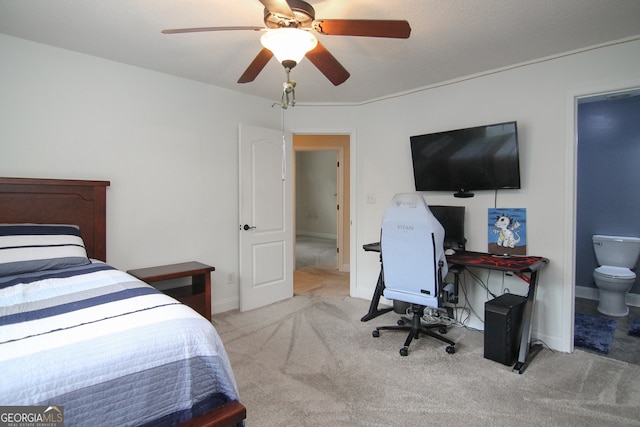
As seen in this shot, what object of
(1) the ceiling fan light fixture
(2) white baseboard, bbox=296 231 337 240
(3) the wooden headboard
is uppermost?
(1) the ceiling fan light fixture

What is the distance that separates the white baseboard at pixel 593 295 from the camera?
12.0 ft

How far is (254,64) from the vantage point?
6.93 feet

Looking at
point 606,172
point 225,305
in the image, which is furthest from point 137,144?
point 606,172

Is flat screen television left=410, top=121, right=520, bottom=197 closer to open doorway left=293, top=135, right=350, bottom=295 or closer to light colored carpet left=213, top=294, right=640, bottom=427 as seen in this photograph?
light colored carpet left=213, top=294, right=640, bottom=427

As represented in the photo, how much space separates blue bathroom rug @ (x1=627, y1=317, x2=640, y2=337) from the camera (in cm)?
295

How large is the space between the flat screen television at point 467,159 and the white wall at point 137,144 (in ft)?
6.13

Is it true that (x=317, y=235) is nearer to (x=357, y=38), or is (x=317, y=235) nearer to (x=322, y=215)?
(x=322, y=215)

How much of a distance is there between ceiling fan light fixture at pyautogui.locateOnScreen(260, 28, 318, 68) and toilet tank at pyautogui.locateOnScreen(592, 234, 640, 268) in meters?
3.81

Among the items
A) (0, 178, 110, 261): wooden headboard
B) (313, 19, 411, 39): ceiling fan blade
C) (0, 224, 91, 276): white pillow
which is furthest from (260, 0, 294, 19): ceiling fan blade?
(0, 178, 110, 261): wooden headboard

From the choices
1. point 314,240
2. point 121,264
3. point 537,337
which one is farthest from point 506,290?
point 314,240

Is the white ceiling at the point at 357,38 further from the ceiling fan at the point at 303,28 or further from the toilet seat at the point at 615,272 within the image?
the toilet seat at the point at 615,272

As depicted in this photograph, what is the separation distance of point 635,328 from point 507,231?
1.53 metres

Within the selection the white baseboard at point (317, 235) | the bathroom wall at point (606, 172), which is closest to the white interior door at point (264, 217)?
the bathroom wall at point (606, 172)

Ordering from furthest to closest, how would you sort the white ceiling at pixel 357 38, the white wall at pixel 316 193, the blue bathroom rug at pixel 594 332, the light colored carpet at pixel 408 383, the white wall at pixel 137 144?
the white wall at pixel 316 193, the blue bathroom rug at pixel 594 332, the white wall at pixel 137 144, the white ceiling at pixel 357 38, the light colored carpet at pixel 408 383
